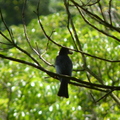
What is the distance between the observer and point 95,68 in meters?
6.90

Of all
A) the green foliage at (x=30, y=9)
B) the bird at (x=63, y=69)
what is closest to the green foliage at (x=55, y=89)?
the bird at (x=63, y=69)

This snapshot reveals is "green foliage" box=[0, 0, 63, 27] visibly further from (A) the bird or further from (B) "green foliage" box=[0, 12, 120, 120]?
(A) the bird

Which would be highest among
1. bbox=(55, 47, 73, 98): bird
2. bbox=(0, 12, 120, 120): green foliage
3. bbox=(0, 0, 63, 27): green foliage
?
bbox=(0, 0, 63, 27): green foliage

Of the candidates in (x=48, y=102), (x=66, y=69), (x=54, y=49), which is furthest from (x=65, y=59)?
(x=54, y=49)

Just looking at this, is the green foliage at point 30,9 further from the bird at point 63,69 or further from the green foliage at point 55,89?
the bird at point 63,69

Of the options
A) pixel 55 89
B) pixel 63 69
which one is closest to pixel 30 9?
pixel 55 89

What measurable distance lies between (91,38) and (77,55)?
0.49 meters

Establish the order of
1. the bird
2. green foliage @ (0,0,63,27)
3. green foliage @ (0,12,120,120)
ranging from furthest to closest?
green foliage @ (0,0,63,27), green foliage @ (0,12,120,120), the bird

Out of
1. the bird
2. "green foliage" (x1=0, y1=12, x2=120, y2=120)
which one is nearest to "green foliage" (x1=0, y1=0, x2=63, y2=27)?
"green foliage" (x1=0, y1=12, x2=120, y2=120)

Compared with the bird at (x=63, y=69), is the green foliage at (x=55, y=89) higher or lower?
higher

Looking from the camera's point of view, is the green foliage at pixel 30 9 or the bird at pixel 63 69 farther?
the green foliage at pixel 30 9

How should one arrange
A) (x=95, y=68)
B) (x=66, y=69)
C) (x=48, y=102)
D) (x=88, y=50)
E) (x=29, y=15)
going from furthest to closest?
(x=29, y=15) → (x=95, y=68) → (x=88, y=50) → (x=48, y=102) → (x=66, y=69)

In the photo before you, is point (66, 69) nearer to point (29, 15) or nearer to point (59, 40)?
point (59, 40)

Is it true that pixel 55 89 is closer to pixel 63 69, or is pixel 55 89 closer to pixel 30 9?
Answer: pixel 63 69
